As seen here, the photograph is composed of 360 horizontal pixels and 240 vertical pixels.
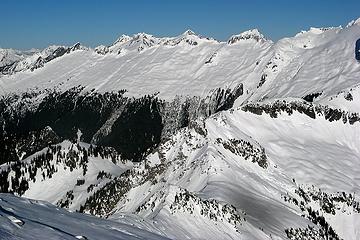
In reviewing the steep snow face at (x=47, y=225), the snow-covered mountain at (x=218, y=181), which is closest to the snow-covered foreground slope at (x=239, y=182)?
the snow-covered mountain at (x=218, y=181)

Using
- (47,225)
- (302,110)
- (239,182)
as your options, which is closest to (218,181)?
(239,182)

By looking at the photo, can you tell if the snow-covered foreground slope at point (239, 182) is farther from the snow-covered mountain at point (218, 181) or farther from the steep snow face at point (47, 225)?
the steep snow face at point (47, 225)

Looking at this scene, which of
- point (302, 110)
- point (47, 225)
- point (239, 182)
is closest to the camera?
point (47, 225)

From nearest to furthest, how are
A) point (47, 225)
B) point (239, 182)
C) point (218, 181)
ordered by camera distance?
point (47, 225) → point (218, 181) → point (239, 182)

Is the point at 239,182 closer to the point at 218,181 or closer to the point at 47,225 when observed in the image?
the point at 218,181

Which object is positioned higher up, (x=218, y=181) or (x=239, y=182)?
(x=239, y=182)

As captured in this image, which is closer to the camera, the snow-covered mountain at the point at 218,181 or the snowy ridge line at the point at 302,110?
the snow-covered mountain at the point at 218,181

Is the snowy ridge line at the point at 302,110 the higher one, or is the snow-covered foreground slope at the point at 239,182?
the snowy ridge line at the point at 302,110

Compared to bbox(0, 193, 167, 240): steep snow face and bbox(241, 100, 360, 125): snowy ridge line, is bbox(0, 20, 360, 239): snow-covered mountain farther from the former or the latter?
bbox(241, 100, 360, 125): snowy ridge line
